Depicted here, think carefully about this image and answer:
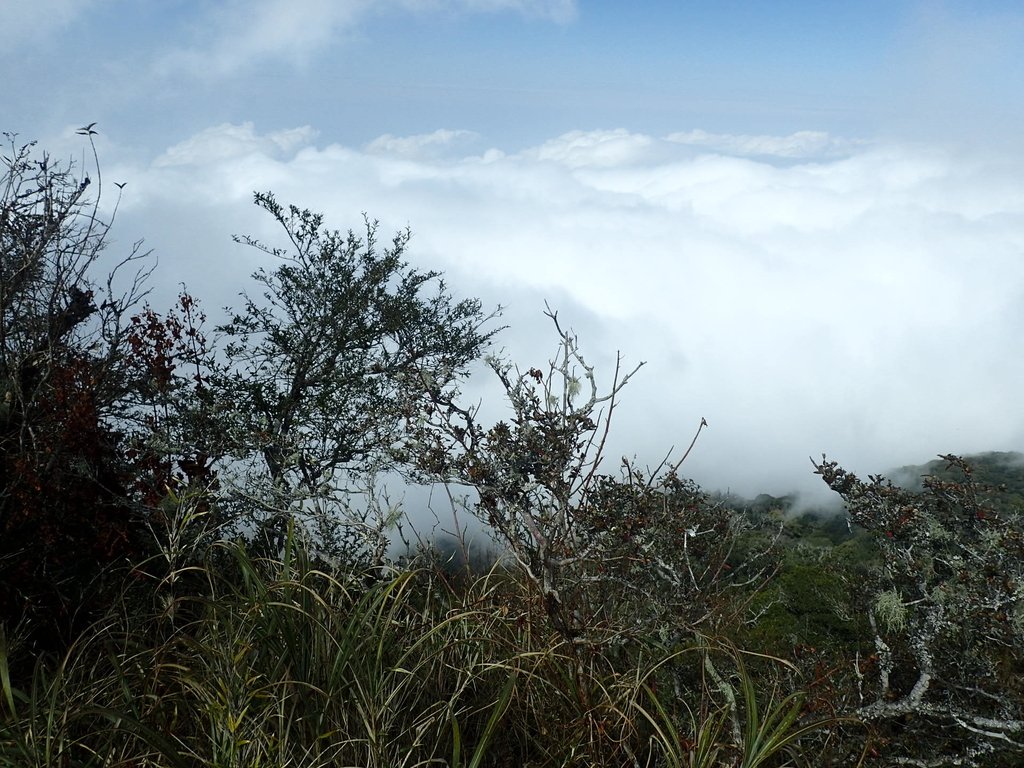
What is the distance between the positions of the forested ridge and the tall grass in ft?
0.05

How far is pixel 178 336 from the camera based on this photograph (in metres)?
7.05

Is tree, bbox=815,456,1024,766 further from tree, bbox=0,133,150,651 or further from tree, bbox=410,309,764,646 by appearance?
tree, bbox=0,133,150,651

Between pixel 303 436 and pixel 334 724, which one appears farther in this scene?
pixel 303 436

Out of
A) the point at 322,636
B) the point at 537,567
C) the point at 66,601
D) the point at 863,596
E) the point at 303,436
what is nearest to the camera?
the point at 322,636

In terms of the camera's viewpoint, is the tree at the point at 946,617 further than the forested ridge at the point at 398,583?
Yes

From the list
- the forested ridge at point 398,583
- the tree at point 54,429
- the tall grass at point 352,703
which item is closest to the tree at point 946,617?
the forested ridge at point 398,583

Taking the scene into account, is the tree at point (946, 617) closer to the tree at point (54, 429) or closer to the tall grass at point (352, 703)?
the tall grass at point (352, 703)

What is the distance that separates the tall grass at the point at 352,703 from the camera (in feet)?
8.75

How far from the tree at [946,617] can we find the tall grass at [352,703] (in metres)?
1.60

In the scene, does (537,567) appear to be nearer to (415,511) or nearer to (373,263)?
(415,511)

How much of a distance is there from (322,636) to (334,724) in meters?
0.33

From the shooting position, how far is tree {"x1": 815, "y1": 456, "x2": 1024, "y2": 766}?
432cm

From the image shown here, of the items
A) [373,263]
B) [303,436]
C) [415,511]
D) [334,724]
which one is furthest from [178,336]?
[334,724]

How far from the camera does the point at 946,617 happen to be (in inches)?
183
